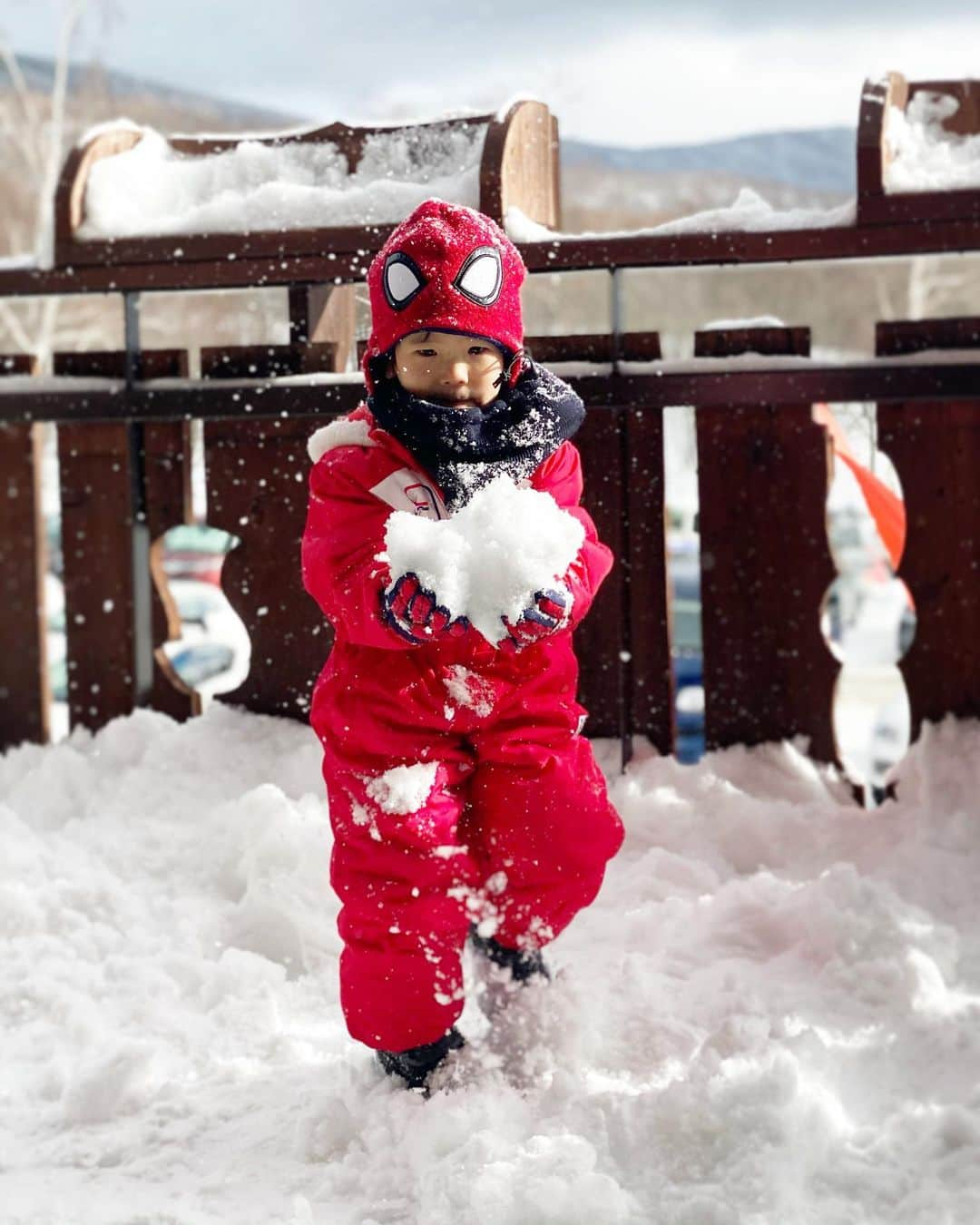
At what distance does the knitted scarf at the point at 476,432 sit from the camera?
7.66 ft

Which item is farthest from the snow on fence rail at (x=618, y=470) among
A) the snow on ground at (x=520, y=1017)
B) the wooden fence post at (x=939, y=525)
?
the snow on ground at (x=520, y=1017)

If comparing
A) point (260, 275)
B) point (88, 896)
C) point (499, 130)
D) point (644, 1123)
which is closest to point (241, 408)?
point (260, 275)

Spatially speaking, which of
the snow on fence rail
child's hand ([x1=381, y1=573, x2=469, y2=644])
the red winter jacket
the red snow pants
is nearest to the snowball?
the red snow pants

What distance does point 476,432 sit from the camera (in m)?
2.35

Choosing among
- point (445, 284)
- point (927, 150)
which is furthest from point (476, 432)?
point (927, 150)

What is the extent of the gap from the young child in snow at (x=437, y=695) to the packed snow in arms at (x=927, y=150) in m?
1.43

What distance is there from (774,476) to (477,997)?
1.70 m

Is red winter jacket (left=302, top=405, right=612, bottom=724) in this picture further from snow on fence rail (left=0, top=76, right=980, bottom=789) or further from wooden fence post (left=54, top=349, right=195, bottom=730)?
wooden fence post (left=54, top=349, right=195, bottom=730)

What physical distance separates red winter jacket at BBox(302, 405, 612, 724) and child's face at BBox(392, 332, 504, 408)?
0.37 feet

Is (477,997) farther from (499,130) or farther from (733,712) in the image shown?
(499,130)

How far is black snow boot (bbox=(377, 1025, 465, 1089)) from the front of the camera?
7.87ft

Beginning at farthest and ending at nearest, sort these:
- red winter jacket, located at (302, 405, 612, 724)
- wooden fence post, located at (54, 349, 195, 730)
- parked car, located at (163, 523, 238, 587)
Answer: parked car, located at (163, 523, 238, 587) → wooden fence post, located at (54, 349, 195, 730) → red winter jacket, located at (302, 405, 612, 724)

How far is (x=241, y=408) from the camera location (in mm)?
3832

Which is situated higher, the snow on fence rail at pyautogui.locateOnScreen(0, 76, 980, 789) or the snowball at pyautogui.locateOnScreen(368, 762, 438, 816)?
the snow on fence rail at pyautogui.locateOnScreen(0, 76, 980, 789)
